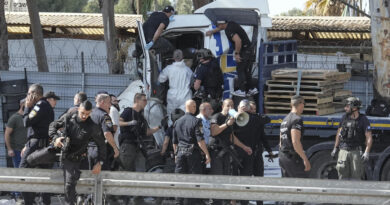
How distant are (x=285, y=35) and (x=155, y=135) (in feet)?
59.5

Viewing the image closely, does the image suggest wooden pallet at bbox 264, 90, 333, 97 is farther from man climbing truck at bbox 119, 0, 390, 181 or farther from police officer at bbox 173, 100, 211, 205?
police officer at bbox 173, 100, 211, 205

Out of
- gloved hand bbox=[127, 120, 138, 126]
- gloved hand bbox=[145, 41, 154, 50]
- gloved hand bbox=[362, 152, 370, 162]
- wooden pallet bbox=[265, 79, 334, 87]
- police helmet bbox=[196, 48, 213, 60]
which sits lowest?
gloved hand bbox=[362, 152, 370, 162]

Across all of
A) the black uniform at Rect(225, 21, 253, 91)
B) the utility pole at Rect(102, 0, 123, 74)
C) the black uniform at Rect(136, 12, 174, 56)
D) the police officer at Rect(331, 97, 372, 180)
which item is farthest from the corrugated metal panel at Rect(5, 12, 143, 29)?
the police officer at Rect(331, 97, 372, 180)

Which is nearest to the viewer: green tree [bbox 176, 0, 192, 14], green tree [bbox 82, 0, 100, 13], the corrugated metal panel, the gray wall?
the gray wall

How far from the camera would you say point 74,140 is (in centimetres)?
1052

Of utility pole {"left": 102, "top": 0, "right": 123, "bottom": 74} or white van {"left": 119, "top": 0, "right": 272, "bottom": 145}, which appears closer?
white van {"left": 119, "top": 0, "right": 272, "bottom": 145}

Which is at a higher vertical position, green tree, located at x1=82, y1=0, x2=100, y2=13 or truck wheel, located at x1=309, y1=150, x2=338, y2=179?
green tree, located at x1=82, y1=0, x2=100, y2=13

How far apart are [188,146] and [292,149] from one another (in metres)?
1.56

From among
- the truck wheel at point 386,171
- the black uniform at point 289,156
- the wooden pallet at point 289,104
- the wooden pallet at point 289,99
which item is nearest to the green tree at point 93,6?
the wooden pallet at point 289,99

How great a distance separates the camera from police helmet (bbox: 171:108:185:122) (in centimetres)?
1343

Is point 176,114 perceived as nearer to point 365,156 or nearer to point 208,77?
point 208,77

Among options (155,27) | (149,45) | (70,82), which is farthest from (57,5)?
(149,45)

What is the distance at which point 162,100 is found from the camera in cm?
1414

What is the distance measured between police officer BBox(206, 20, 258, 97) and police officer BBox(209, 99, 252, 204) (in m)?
1.38
